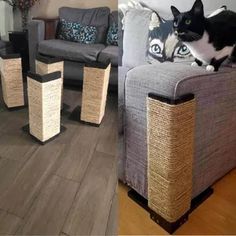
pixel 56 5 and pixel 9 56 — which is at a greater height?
pixel 56 5

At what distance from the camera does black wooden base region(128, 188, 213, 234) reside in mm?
919

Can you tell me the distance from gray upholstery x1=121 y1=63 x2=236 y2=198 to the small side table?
0.22m

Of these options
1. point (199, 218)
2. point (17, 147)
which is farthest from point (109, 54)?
point (199, 218)

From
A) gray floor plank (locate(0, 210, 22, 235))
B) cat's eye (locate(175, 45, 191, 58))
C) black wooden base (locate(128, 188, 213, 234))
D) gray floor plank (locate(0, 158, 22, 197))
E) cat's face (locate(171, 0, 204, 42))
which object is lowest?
black wooden base (locate(128, 188, 213, 234))

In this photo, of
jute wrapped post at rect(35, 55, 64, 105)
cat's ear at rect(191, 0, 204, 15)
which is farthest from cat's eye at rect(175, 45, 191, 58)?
jute wrapped post at rect(35, 55, 64, 105)

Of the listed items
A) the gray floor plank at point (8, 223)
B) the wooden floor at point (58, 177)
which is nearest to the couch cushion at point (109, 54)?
the wooden floor at point (58, 177)

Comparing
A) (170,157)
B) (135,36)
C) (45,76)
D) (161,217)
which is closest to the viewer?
(45,76)

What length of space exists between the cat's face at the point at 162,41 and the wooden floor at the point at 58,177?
196 mm

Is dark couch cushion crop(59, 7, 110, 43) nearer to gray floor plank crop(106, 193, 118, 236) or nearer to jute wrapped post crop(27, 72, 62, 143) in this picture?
jute wrapped post crop(27, 72, 62, 143)

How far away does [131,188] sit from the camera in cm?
97

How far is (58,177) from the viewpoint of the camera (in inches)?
27.6

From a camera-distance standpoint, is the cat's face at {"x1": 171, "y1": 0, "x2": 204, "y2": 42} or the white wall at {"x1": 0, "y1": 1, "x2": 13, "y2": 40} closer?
the white wall at {"x1": 0, "y1": 1, "x2": 13, "y2": 40}

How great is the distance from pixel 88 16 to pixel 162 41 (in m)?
0.25

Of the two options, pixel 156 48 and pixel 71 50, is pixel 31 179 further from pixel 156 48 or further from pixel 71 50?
pixel 156 48
